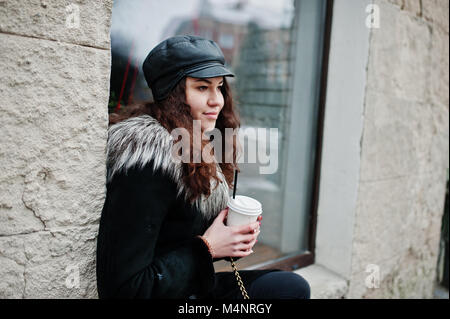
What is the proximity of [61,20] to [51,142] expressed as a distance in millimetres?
422

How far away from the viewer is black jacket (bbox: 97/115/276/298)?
3.93 feet

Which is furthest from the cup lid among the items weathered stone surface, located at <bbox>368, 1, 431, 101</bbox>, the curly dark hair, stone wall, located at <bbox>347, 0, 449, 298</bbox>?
weathered stone surface, located at <bbox>368, 1, 431, 101</bbox>

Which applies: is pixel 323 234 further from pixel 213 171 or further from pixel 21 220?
pixel 21 220

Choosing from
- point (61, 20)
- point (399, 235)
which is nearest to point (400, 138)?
point (399, 235)

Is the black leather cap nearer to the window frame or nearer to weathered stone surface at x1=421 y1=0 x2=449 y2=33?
the window frame

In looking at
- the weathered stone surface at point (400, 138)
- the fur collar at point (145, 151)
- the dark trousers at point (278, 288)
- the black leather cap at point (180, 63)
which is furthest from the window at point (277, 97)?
the fur collar at point (145, 151)

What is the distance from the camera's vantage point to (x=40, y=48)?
1.21m

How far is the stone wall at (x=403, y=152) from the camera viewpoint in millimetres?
2553

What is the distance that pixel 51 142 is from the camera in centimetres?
126

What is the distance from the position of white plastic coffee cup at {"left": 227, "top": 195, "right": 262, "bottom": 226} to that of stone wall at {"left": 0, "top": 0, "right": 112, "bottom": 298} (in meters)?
0.51

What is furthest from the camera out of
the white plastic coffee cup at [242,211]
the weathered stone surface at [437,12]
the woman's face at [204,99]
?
the weathered stone surface at [437,12]

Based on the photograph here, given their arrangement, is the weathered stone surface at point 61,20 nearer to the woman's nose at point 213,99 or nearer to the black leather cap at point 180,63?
A: the black leather cap at point 180,63

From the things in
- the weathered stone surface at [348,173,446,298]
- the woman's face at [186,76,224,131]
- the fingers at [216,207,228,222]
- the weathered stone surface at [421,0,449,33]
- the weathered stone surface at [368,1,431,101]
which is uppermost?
the weathered stone surface at [421,0,449,33]

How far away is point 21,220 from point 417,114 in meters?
2.89
